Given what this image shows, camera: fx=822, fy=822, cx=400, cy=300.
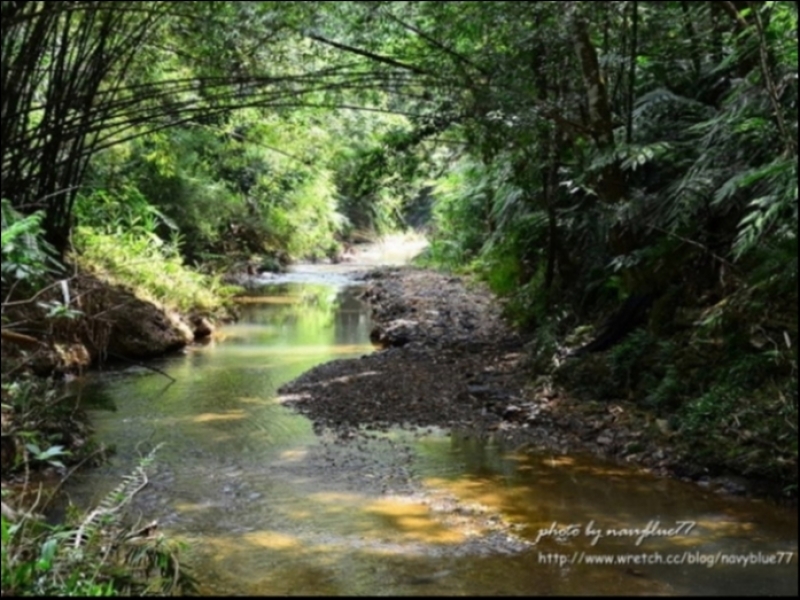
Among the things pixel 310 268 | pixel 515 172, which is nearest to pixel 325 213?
pixel 310 268

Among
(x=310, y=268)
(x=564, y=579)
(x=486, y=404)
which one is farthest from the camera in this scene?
(x=310, y=268)

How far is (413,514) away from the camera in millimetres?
4793

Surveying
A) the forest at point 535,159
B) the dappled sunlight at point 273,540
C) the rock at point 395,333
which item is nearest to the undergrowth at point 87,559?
the forest at point 535,159

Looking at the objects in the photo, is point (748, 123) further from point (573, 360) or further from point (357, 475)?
point (357, 475)

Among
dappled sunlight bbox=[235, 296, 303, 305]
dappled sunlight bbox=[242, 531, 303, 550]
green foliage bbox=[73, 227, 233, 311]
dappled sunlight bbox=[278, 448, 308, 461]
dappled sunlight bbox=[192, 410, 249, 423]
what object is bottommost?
dappled sunlight bbox=[242, 531, 303, 550]

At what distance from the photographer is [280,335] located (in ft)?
39.2

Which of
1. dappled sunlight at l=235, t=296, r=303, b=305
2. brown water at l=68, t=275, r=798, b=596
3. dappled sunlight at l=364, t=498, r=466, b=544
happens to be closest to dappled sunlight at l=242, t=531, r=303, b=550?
brown water at l=68, t=275, r=798, b=596

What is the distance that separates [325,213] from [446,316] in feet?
38.9

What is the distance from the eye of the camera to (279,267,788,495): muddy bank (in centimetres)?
582

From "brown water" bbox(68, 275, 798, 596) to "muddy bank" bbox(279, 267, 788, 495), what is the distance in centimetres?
23

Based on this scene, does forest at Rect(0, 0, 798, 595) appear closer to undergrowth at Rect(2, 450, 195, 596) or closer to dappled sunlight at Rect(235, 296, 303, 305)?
undergrowth at Rect(2, 450, 195, 596)

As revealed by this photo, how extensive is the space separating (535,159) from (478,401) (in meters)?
2.83

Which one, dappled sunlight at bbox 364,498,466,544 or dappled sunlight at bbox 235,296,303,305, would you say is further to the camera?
dappled sunlight at bbox 235,296,303,305

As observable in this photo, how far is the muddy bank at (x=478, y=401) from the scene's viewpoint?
582cm
